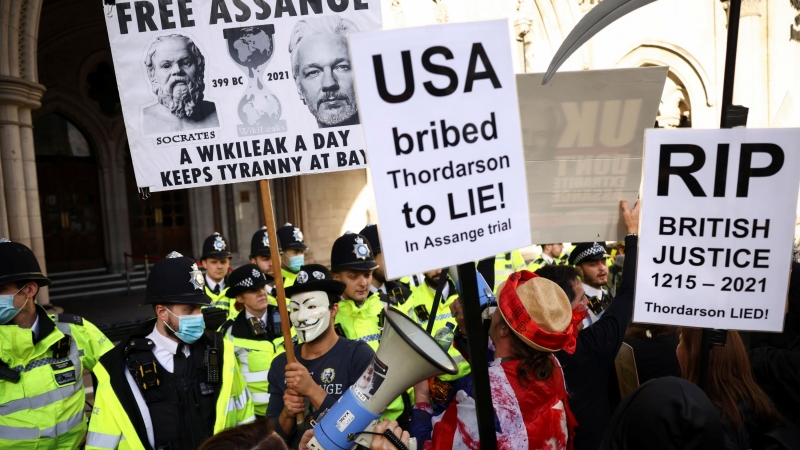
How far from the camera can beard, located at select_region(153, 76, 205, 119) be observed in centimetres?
280

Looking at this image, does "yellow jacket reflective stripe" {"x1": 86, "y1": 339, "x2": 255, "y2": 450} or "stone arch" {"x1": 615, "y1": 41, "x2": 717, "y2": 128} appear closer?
"yellow jacket reflective stripe" {"x1": 86, "y1": 339, "x2": 255, "y2": 450}

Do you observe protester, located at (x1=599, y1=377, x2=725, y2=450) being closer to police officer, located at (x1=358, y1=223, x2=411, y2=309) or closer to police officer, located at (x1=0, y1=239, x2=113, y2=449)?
police officer, located at (x1=0, y1=239, x2=113, y2=449)

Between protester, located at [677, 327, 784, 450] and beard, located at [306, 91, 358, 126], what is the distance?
1912 millimetres

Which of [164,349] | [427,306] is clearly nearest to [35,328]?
[164,349]

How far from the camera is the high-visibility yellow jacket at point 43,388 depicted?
326 centimetres

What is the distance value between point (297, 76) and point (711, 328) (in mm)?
2184

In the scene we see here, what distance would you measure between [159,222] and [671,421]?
17161 mm

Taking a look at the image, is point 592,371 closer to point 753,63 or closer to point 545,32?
point 545,32

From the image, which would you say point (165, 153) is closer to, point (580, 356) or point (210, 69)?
point (210, 69)

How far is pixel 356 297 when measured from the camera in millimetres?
4496

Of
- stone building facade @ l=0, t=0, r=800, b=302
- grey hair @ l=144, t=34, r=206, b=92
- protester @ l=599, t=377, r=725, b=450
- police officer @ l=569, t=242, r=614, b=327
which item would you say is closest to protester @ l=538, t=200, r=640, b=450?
protester @ l=599, t=377, r=725, b=450

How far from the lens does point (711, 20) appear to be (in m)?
16.5

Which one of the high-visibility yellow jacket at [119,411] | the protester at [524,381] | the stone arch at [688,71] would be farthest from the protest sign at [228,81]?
the stone arch at [688,71]

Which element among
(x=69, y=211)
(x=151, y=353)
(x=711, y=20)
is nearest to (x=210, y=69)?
(x=151, y=353)
